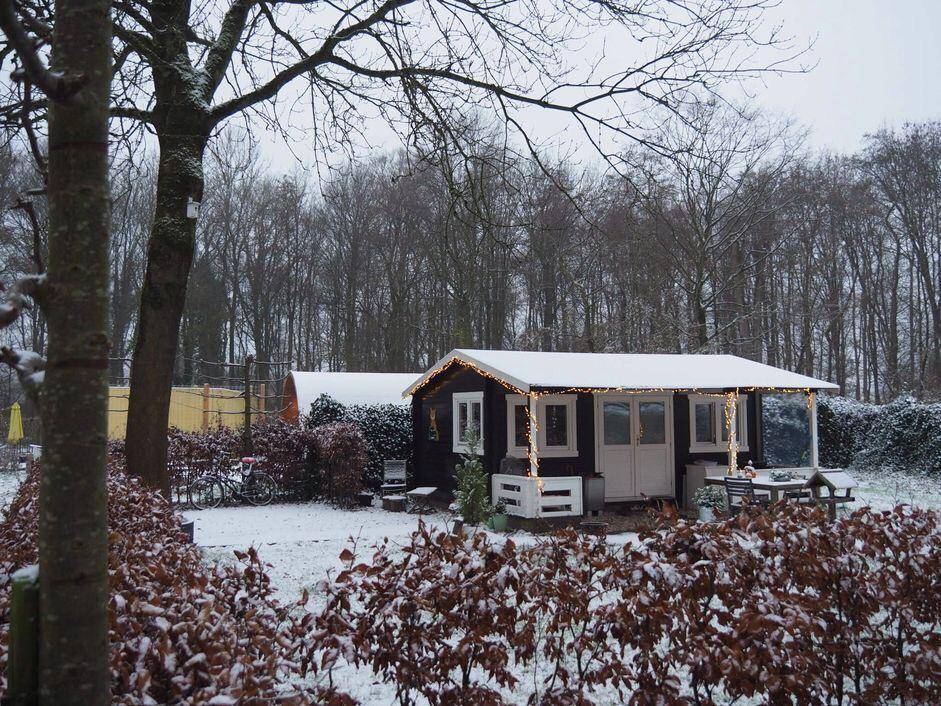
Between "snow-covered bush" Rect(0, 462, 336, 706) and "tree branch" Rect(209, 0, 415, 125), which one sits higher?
"tree branch" Rect(209, 0, 415, 125)

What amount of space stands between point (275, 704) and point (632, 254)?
92.3ft

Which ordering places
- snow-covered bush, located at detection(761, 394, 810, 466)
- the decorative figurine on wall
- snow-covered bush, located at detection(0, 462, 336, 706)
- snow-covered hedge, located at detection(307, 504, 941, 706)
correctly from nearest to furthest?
snow-covered bush, located at detection(0, 462, 336, 706) → snow-covered hedge, located at detection(307, 504, 941, 706) → the decorative figurine on wall → snow-covered bush, located at detection(761, 394, 810, 466)

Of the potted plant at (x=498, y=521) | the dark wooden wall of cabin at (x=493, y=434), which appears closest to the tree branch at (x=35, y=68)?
the potted plant at (x=498, y=521)

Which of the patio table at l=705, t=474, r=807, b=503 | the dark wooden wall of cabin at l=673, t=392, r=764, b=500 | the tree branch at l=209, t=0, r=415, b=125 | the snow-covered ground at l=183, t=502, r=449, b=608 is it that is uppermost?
the tree branch at l=209, t=0, r=415, b=125

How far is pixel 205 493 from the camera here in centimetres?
1684

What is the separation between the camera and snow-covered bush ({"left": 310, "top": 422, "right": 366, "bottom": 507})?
1603cm

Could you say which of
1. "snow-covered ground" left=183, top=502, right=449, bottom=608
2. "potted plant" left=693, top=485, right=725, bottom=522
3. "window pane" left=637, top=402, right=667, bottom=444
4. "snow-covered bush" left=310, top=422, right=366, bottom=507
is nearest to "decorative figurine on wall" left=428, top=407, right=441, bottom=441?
"snow-covered bush" left=310, top=422, right=366, bottom=507

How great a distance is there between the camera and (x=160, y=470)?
7.35 m

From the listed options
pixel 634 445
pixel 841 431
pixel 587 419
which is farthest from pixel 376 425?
pixel 841 431

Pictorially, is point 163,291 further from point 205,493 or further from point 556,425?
point 205,493

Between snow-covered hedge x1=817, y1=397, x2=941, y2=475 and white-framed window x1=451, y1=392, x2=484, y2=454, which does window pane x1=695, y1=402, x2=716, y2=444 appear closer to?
white-framed window x1=451, y1=392, x2=484, y2=454

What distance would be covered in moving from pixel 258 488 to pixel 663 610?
14511 mm

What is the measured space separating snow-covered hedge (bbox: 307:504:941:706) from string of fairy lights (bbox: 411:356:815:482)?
29.3 ft

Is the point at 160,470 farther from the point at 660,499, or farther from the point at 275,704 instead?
the point at 660,499
